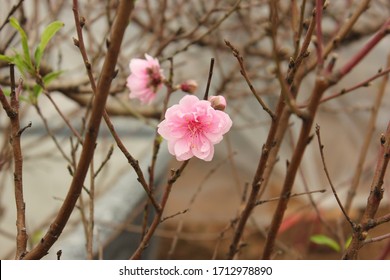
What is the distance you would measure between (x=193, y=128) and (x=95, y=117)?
0.19 metres

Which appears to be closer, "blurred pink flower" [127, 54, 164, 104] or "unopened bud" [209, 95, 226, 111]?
"unopened bud" [209, 95, 226, 111]

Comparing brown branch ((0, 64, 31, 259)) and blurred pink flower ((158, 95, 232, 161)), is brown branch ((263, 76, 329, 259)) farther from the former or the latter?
brown branch ((0, 64, 31, 259))

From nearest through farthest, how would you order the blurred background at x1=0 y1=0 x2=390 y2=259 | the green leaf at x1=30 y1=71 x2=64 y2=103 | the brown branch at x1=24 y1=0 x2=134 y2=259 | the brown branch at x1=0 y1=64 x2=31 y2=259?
the brown branch at x1=24 y1=0 x2=134 y2=259 → the brown branch at x1=0 y1=64 x2=31 y2=259 → the green leaf at x1=30 y1=71 x2=64 y2=103 → the blurred background at x1=0 y1=0 x2=390 y2=259

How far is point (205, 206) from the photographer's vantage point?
2.96 m

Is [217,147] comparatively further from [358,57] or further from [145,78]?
[358,57]

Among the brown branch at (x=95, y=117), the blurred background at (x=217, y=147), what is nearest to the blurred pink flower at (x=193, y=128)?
the brown branch at (x=95, y=117)

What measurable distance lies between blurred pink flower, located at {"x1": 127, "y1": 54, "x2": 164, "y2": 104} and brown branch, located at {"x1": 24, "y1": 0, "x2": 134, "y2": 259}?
0.28 m

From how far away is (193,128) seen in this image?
0.58 meters

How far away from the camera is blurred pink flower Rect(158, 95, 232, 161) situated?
0.57 meters

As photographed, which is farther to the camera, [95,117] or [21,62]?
[21,62]

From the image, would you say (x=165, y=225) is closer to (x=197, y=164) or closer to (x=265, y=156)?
(x=197, y=164)

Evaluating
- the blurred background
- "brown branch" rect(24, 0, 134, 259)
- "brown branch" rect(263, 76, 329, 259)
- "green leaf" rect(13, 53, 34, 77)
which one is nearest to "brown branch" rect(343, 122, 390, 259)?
"brown branch" rect(263, 76, 329, 259)

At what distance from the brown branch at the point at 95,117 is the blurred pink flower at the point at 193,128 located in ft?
0.47

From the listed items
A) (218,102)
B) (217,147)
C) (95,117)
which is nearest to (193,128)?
(218,102)
